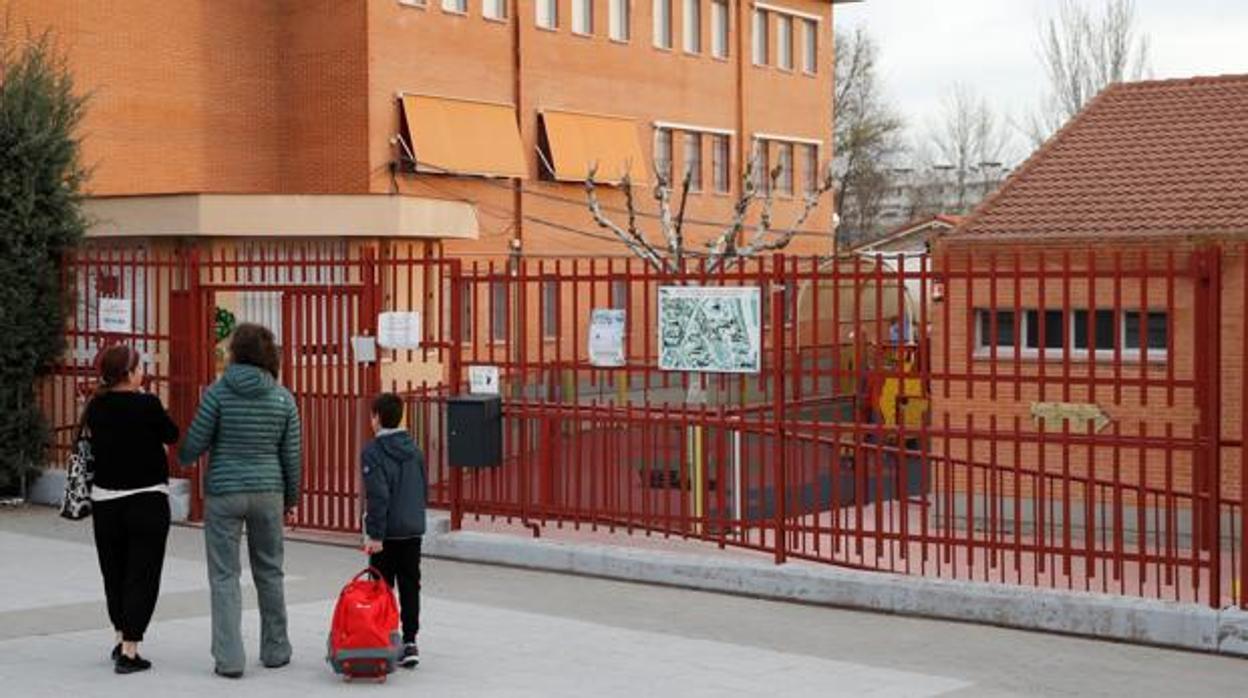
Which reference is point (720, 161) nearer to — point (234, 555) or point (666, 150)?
point (666, 150)

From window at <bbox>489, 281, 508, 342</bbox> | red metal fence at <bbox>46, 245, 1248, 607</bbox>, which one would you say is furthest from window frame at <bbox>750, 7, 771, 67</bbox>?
window at <bbox>489, 281, 508, 342</bbox>

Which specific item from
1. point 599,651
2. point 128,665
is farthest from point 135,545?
point 599,651

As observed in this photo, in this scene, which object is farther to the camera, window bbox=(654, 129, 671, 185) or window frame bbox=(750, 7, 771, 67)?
window frame bbox=(750, 7, 771, 67)

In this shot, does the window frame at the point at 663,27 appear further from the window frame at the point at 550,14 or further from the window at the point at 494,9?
the window at the point at 494,9

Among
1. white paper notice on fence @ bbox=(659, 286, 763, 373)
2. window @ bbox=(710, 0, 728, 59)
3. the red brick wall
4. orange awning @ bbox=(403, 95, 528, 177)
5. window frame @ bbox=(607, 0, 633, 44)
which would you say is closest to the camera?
white paper notice on fence @ bbox=(659, 286, 763, 373)

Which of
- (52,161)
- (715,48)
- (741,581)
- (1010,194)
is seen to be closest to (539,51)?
(715,48)

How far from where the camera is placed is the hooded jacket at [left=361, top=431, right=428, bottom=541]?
10.2 meters

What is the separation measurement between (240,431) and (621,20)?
33.2 metres

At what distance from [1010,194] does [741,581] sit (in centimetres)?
1198

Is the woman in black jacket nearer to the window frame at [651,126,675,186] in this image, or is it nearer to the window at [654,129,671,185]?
the window frame at [651,126,675,186]

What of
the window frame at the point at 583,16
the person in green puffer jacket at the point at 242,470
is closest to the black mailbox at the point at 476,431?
the person in green puffer jacket at the point at 242,470

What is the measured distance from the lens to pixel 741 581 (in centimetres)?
1295

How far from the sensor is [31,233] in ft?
58.3

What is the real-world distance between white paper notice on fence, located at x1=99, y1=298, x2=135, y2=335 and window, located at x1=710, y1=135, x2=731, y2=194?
95.3 feet
